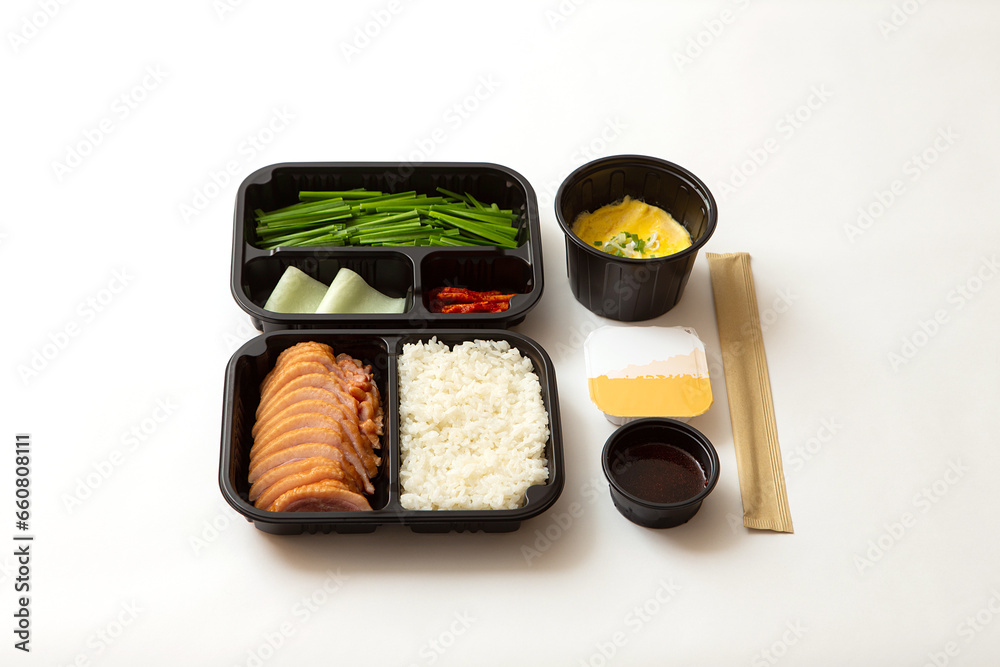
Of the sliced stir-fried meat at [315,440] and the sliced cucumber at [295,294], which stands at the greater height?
the sliced cucumber at [295,294]

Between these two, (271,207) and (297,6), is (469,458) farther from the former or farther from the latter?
(297,6)

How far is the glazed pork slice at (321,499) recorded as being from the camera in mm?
2385

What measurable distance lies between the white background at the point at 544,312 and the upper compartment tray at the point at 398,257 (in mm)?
199

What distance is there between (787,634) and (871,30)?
2.73 metres

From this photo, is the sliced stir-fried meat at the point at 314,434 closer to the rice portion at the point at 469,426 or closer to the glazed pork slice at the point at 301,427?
the glazed pork slice at the point at 301,427

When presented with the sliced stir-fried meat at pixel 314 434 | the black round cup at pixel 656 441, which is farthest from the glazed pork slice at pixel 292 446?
the black round cup at pixel 656 441

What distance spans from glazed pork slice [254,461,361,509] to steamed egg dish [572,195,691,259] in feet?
3.73

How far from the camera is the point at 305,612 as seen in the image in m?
2.45

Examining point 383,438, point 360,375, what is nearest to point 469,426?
point 383,438

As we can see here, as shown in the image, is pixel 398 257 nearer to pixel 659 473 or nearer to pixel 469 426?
pixel 469 426

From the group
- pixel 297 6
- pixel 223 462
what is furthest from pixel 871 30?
pixel 223 462

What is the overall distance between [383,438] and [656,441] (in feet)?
2.61

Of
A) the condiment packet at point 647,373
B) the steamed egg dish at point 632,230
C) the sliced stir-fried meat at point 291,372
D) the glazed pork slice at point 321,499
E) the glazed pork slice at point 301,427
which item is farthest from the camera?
the steamed egg dish at point 632,230

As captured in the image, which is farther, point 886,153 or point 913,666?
point 886,153
